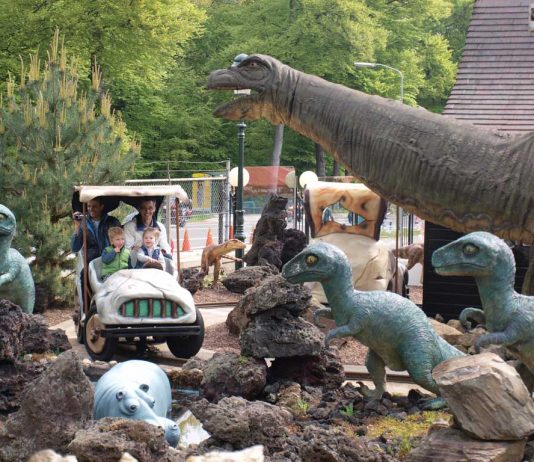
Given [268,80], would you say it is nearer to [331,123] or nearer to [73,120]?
[331,123]

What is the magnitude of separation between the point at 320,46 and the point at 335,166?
6527mm

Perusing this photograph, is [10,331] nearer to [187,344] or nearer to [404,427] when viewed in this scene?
[187,344]

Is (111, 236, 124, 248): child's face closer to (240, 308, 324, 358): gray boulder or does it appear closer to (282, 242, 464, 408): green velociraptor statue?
(240, 308, 324, 358): gray boulder

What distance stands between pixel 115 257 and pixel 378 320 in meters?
4.60

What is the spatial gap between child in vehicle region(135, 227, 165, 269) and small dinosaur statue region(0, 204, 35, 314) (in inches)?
50.0

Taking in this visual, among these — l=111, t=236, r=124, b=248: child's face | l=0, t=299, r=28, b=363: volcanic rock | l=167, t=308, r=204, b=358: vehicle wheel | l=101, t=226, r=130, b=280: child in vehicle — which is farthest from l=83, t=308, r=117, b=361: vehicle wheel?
l=0, t=299, r=28, b=363: volcanic rock

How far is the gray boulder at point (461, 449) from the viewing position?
5977mm

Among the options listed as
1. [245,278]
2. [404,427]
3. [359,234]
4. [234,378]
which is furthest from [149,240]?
[404,427]

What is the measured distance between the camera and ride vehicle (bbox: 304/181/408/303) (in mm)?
13211

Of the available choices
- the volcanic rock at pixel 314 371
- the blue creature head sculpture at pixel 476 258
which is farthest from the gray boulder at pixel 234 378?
the blue creature head sculpture at pixel 476 258

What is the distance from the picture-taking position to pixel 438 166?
9070mm

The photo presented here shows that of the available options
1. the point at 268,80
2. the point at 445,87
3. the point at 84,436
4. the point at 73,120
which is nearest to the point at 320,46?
the point at 445,87

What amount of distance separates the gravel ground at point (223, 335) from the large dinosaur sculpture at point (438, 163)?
2.12 metres

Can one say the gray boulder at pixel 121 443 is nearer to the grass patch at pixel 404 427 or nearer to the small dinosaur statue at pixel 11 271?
the grass patch at pixel 404 427
